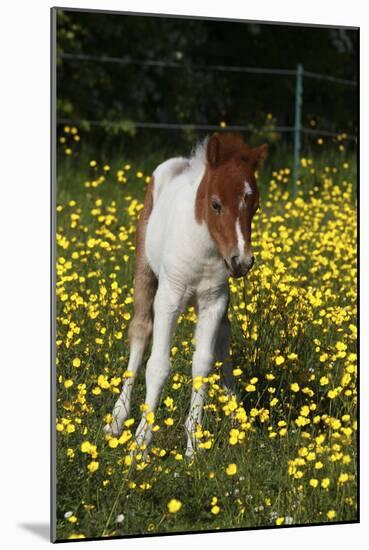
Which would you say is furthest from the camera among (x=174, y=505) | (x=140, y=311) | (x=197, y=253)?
(x=140, y=311)

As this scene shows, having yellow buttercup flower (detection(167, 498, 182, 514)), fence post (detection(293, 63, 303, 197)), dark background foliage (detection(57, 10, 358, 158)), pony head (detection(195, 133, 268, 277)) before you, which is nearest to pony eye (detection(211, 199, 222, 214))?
pony head (detection(195, 133, 268, 277))

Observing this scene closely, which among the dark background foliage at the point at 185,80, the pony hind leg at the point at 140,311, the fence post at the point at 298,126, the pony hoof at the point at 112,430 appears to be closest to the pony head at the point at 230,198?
the pony hind leg at the point at 140,311

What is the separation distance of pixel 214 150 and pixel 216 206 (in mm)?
222

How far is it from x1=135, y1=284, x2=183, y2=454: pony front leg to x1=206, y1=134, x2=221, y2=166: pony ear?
0.53 meters

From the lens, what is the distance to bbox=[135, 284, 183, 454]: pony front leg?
4.59 meters

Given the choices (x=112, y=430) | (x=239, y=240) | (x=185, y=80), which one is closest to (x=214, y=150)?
(x=239, y=240)

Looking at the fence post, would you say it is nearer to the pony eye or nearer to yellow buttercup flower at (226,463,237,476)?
the pony eye

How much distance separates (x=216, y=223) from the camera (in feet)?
14.5

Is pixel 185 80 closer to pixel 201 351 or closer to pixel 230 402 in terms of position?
pixel 201 351

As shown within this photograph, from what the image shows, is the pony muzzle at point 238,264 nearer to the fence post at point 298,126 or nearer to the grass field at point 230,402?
the grass field at point 230,402

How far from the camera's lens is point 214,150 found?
446cm

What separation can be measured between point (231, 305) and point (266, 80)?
3.40 meters

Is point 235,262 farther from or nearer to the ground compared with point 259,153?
nearer to the ground

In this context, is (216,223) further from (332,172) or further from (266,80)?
(266,80)
